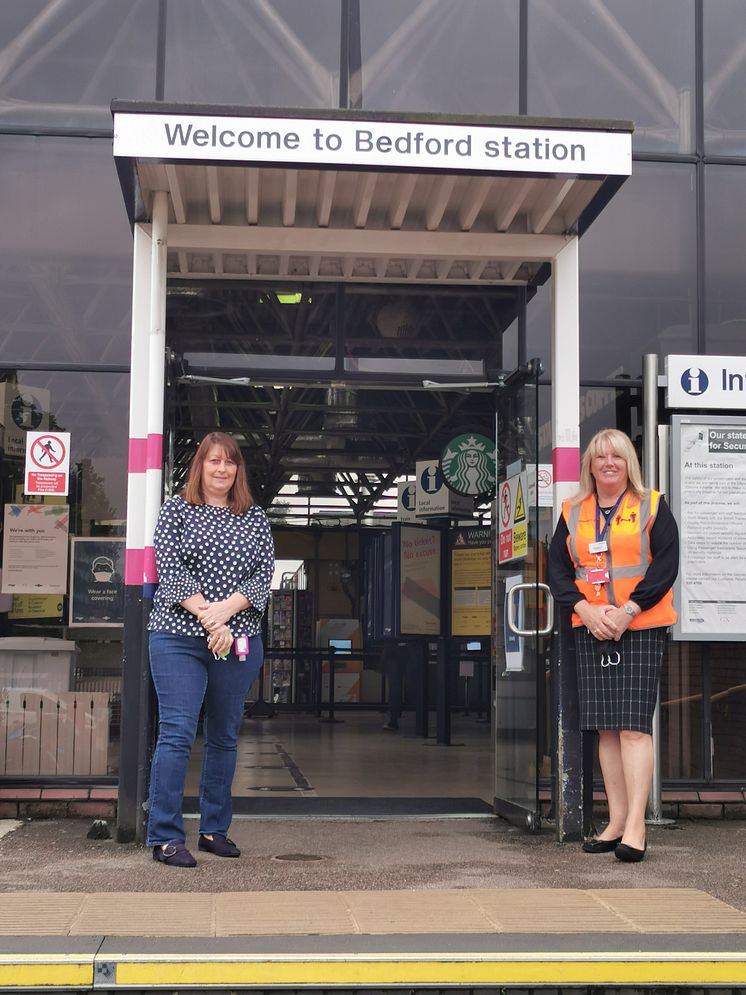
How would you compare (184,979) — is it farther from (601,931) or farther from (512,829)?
(512,829)

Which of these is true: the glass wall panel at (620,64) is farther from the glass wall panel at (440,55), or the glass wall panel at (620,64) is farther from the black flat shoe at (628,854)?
the black flat shoe at (628,854)

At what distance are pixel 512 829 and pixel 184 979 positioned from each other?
324 centimetres

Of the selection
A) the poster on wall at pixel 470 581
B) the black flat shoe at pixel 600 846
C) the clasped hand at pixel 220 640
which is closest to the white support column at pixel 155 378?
the clasped hand at pixel 220 640

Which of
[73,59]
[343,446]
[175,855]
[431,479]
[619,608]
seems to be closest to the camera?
[175,855]

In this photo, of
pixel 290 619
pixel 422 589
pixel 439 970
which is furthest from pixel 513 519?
pixel 290 619

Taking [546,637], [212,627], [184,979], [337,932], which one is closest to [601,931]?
Answer: [337,932]

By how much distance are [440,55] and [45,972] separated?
5.82 m

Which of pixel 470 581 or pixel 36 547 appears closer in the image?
pixel 36 547

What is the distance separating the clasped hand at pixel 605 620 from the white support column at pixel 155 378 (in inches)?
81.6

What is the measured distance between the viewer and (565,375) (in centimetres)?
677

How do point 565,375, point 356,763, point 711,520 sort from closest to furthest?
1. point 565,375
2. point 711,520
3. point 356,763

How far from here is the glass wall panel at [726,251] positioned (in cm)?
788

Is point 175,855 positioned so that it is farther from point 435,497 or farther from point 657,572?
point 435,497

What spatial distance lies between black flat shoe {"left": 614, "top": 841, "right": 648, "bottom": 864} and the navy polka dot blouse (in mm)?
1928
